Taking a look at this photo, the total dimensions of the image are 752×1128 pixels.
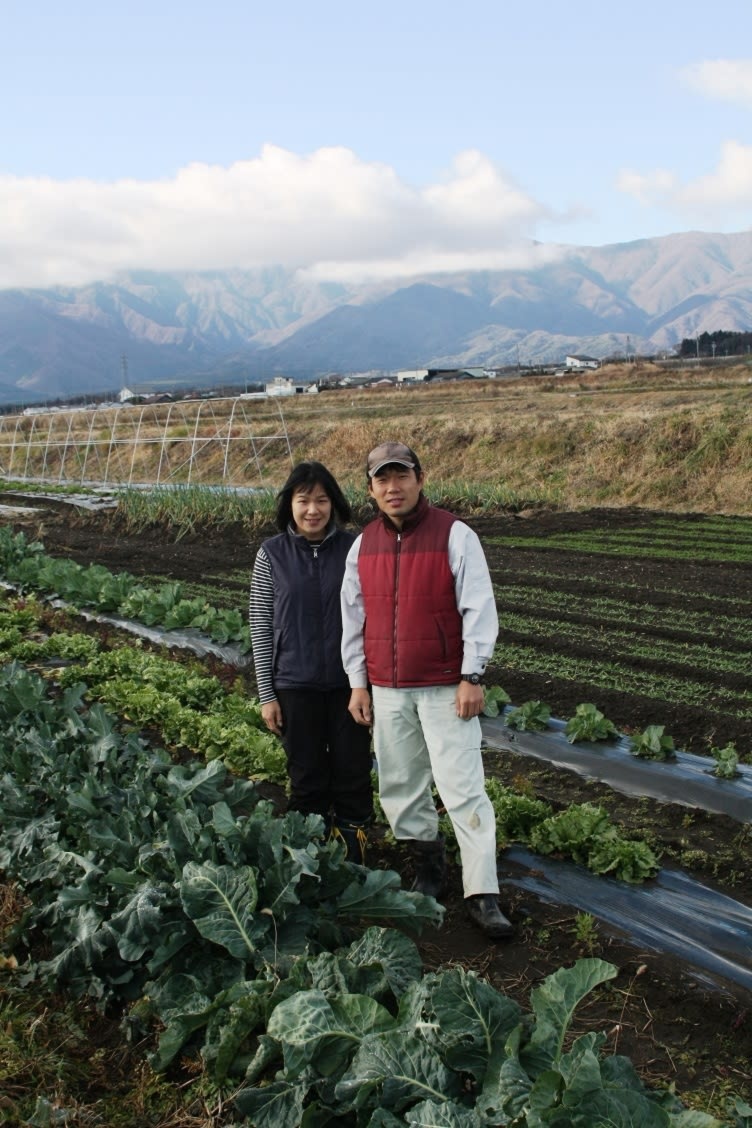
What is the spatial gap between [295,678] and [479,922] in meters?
1.18

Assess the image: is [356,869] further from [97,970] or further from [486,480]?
[486,480]

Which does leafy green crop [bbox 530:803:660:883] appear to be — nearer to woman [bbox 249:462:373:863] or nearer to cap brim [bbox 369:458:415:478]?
woman [bbox 249:462:373:863]

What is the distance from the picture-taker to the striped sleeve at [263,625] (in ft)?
13.7

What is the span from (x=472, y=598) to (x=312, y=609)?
30.8 inches

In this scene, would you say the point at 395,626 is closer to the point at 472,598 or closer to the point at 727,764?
the point at 472,598

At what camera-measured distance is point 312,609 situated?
408 centimetres

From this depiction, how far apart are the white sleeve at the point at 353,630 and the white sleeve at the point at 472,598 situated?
0.44 meters

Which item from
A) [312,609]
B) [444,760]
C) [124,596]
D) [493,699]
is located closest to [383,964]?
[444,760]

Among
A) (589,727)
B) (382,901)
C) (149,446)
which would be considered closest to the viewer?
(382,901)

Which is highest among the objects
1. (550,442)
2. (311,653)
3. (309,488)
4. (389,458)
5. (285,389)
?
(285,389)

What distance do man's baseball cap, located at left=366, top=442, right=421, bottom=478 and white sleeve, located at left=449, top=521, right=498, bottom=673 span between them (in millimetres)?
299

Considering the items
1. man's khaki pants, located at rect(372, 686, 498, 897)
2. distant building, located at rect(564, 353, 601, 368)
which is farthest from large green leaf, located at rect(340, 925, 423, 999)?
distant building, located at rect(564, 353, 601, 368)

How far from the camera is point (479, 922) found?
149 inches

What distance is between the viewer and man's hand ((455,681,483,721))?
11.8 feet
